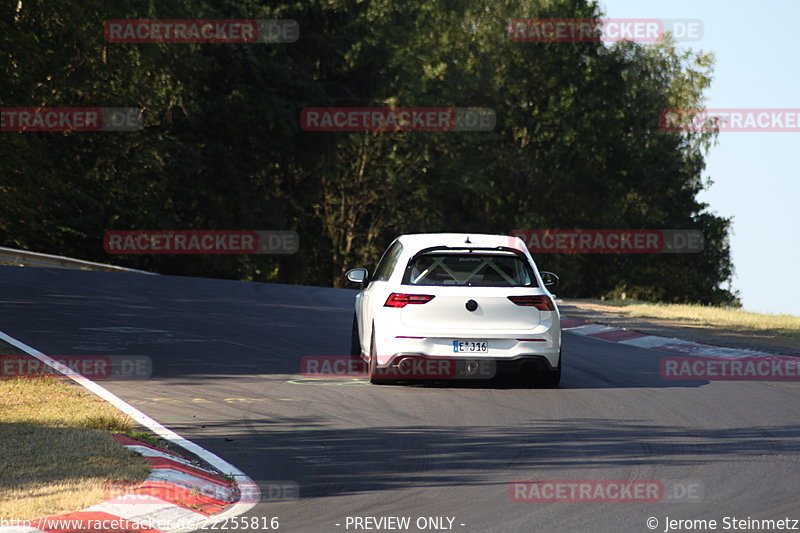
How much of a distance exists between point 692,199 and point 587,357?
176 ft

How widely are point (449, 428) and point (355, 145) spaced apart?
148ft

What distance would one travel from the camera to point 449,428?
35.1ft

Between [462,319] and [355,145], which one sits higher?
[355,145]

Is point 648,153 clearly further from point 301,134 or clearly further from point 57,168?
point 57,168

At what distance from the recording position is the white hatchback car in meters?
13.0

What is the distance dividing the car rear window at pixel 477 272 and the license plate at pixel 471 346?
25.8 inches

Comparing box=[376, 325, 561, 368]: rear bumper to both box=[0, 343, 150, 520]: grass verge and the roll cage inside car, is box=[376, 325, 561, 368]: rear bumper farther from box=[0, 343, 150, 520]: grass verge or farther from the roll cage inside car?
box=[0, 343, 150, 520]: grass verge

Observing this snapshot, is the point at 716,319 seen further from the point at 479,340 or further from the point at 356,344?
the point at 479,340

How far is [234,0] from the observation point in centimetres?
4419

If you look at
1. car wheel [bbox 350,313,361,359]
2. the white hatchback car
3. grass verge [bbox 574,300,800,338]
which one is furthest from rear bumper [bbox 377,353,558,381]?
grass verge [bbox 574,300,800,338]

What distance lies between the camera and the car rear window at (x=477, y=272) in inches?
525

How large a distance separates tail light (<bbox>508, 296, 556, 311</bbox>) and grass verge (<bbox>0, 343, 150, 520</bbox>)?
14.8 ft

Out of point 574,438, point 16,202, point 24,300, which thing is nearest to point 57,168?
point 16,202

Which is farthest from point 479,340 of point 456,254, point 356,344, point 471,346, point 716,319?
point 716,319
